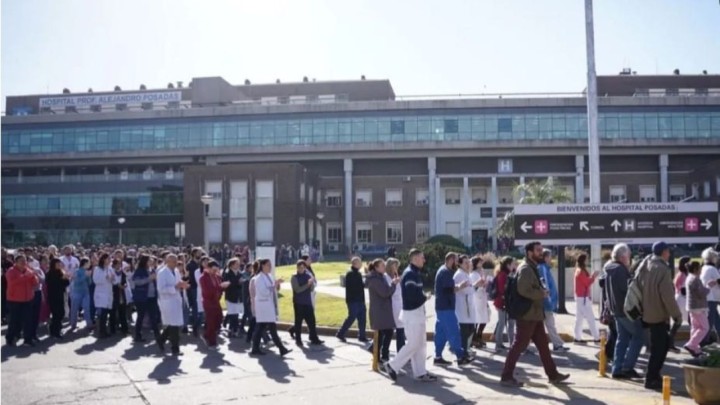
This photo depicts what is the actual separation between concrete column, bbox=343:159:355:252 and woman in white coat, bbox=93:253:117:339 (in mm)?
47261

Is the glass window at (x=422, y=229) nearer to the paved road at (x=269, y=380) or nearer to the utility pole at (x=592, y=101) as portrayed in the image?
the utility pole at (x=592, y=101)

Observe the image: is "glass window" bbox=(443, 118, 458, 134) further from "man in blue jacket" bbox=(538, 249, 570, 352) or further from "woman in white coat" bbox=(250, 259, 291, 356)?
"woman in white coat" bbox=(250, 259, 291, 356)

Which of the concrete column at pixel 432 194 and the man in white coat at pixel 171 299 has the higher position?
the concrete column at pixel 432 194

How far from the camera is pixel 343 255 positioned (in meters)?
63.2

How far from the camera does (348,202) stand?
6375 centimetres

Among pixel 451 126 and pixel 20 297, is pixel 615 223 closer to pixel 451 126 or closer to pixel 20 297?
pixel 20 297

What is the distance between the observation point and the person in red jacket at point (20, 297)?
14.5m

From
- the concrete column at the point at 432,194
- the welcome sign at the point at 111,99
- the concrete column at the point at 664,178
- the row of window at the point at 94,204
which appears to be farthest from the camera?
the welcome sign at the point at 111,99

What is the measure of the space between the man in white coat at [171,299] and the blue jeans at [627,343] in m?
7.64

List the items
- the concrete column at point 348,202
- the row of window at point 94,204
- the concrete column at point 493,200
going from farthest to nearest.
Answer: the row of window at point 94,204 → the concrete column at point 348,202 → the concrete column at point 493,200

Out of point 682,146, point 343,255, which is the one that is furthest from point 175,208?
point 682,146

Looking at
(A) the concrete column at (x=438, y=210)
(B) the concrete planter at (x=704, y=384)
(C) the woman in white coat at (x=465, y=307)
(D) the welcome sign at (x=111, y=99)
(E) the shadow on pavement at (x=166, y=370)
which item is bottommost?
(E) the shadow on pavement at (x=166, y=370)

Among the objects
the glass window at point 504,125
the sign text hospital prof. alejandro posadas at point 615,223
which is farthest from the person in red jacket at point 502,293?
the glass window at point 504,125

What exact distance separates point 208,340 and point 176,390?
4233mm
